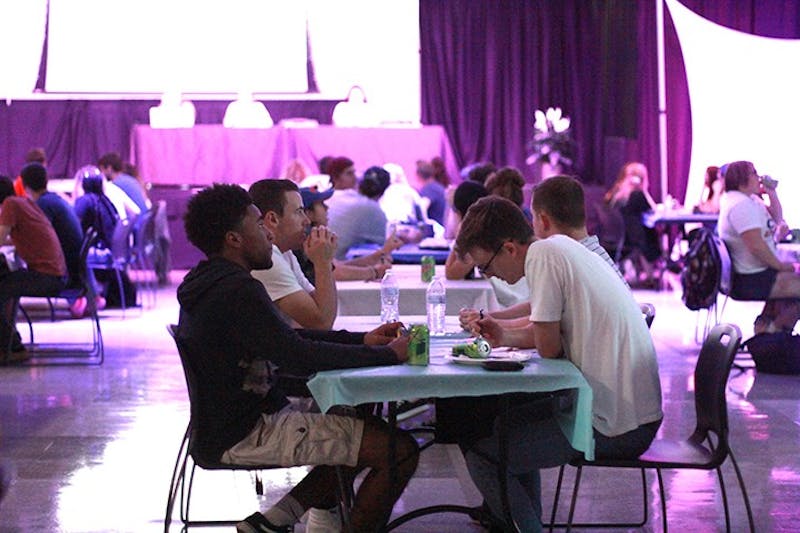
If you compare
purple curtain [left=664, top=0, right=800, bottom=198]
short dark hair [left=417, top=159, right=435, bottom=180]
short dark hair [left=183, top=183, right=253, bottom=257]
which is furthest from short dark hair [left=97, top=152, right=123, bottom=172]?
short dark hair [left=183, top=183, right=253, bottom=257]

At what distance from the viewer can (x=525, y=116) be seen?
55.1 feet

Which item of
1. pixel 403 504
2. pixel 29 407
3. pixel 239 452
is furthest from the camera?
pixel 29 407

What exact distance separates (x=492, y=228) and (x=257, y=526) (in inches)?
44.3

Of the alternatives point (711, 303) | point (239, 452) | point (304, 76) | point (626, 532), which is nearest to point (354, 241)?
point (711, 303)

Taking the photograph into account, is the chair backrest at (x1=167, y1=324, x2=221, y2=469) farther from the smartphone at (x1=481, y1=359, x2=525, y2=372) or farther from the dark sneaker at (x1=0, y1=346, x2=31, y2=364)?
the dark sneaker at (x1=0, y1=346, x2=31, y2=364)

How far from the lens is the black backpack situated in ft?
25.9

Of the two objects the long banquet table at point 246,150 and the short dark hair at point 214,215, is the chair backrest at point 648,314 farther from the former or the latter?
the long banquet table at point 246,150

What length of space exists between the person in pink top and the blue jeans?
460 cm

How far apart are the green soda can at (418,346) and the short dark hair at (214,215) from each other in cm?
59

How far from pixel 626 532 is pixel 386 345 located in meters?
1.22

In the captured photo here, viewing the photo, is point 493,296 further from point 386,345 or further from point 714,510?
point 386,345

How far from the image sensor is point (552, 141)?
1527 centimetres

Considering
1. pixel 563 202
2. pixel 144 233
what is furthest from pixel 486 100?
pixel 563 202

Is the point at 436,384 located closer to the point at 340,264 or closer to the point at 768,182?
the point at 340,264
